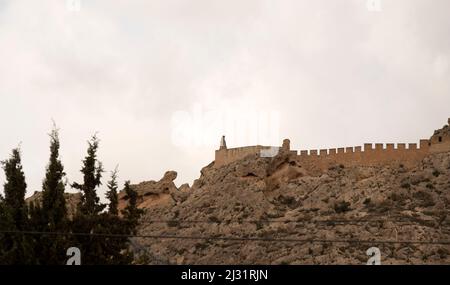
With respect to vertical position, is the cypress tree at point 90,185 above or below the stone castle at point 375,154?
below

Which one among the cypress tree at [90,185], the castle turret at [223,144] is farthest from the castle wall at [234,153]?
the cypress tree at [90,185]

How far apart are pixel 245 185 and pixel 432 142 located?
523 inches

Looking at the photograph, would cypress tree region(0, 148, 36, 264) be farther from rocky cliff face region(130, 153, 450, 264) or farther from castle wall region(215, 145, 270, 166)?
castle wall region(215, 145, 270, 166)

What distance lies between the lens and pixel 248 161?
5900 centimetres

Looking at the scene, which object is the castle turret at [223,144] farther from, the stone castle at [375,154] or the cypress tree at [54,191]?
the cypress tree at [54,191]

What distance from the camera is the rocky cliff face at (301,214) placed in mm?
44562

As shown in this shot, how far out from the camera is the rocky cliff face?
44.6 m

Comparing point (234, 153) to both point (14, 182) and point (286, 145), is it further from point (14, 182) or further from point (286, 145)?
point (14, 182)

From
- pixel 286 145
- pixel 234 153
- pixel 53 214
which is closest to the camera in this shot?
pixel 53 214

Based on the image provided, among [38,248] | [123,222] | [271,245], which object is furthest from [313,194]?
[38,248]

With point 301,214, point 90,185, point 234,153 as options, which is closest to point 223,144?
point 234,153

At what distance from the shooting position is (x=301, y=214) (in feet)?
171
